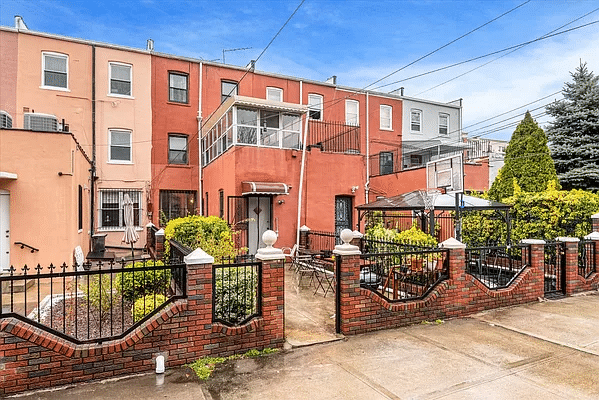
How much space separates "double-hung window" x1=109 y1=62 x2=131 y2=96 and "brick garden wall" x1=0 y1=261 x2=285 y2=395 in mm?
13819

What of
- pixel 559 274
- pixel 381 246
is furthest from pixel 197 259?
pixel 559 274

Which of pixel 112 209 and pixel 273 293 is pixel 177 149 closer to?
→ pixel 112 209

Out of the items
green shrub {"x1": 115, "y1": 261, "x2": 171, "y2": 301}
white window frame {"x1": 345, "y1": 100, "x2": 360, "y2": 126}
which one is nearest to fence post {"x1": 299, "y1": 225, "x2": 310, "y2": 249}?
green shrub {"x1": 115, "y1": 261, "x2": 171, "y2": 301}

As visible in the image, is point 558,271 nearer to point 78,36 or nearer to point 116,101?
point 116,101

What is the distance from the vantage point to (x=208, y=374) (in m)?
4.31

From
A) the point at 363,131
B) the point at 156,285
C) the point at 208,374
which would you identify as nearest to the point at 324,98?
the point at 363,131

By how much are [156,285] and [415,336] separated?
4.44 metres

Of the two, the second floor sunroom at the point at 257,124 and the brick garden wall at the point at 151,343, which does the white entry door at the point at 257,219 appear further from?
the brick garden wall at the point at 151,343

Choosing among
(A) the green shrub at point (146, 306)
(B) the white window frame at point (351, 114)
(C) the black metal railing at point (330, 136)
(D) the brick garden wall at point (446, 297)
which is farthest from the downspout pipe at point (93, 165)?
(D) the brick garden wall at point (446, 297)

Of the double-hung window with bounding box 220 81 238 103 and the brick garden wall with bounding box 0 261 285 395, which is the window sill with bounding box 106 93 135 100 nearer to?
the double-hung window with bounding box 220 81 238 103

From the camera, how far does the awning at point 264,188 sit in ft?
37.7

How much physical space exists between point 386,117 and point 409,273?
15.9 metres

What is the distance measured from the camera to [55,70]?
47.9 feet

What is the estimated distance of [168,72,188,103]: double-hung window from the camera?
1675cm
